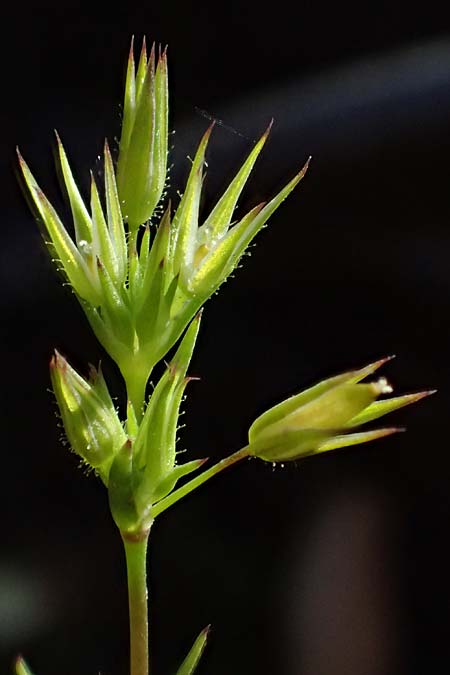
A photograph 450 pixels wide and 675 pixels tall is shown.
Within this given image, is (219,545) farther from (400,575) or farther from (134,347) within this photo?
(134,347)

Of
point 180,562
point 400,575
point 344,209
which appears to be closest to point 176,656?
point 180,562

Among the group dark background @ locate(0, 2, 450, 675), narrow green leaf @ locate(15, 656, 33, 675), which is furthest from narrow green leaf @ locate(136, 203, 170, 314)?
dark background @ locate(0, 2, 450, 675)

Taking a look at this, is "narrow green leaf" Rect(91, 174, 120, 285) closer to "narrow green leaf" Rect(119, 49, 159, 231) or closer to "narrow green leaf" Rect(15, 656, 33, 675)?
"narrow green leaf" Rect(119, 49, 159, 231)

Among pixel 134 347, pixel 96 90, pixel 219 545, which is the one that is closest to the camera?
pixel 134 347

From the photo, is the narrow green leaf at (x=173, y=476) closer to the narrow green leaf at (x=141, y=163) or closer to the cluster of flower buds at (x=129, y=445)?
the cluster of flower buds at (x=129, y=445)

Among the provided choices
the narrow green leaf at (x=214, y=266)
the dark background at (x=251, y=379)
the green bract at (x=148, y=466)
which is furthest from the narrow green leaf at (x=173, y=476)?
the dark background at (x=251, y=379)

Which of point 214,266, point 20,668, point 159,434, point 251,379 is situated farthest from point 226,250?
point 251,379

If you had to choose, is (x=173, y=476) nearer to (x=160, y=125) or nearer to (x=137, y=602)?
(x=137, y=602)
